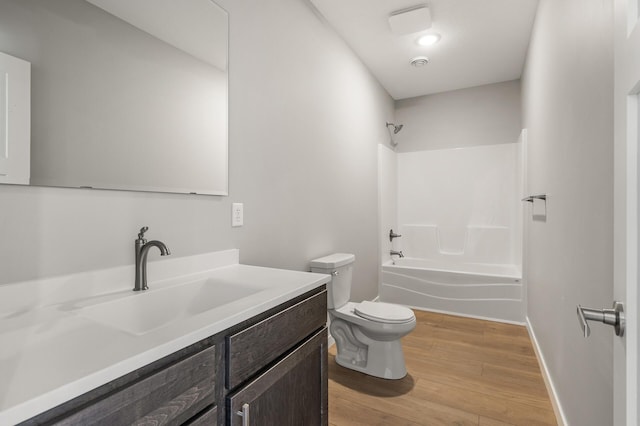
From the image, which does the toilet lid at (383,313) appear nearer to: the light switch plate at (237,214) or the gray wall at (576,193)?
the gray wall at (576,193)

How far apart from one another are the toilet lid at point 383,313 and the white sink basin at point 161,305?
1117 mm

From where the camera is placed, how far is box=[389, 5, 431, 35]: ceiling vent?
234 centimetres

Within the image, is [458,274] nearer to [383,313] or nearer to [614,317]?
[383,313]

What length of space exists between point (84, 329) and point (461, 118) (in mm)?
4119

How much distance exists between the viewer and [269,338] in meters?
0.98

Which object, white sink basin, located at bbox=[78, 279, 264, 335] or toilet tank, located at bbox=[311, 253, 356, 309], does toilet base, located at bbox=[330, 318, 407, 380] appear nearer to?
toilet tank, located at bbox=[311, 253, 356, 309]

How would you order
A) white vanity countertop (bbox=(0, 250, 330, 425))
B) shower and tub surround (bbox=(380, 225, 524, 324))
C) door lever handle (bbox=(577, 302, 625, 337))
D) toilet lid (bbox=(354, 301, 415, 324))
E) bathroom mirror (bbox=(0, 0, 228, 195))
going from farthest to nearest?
shower and tub surround (bbox=(380, 225, 524, 324))
toilet lid (bbox=(354, 301, 415, 324))
bathroom mirror (bbox=(0, 0, 228, 195))
door lever handle (bbox=(577, 302, 625, 337))
white vanity countertop (bbox=(0, 250, 330, 425))

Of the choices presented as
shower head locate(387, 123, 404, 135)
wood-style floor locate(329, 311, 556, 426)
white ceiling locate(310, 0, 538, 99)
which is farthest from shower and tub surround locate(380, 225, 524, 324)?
white ceiling locate(310, 0, 538, 99)

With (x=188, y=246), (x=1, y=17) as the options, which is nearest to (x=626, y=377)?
(x=188, y=246)

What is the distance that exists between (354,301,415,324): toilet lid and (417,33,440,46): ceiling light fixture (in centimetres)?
222

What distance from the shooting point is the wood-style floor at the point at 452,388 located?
5.68 ft

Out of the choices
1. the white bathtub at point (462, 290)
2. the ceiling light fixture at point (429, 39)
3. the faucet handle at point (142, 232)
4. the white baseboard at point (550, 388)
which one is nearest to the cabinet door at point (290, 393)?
the faucet handle at point (142, 232)

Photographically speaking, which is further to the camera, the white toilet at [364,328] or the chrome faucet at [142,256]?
the white toilet at [364,328]

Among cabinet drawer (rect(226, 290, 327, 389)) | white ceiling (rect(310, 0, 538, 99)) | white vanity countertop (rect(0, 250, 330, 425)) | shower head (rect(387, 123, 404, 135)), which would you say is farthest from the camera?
shower head (rect(387, 123, 404, 135))
